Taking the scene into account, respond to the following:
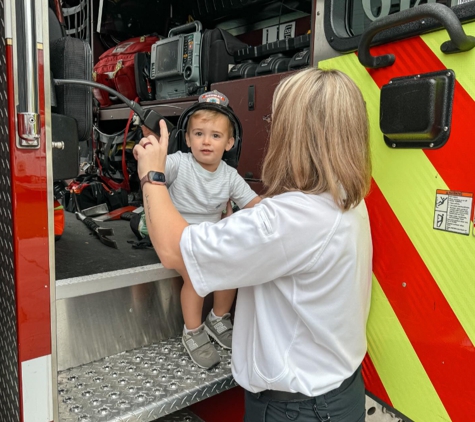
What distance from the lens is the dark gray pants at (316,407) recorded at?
1124 mm

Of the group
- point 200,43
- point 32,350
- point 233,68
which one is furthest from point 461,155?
point 200,43

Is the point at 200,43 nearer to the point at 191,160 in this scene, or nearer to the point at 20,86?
the point at 191,160

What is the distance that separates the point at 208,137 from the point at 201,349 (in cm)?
81

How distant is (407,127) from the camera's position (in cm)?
116

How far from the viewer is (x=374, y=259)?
1.35 meters

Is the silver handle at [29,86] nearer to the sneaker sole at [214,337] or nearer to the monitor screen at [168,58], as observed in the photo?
the sneaker sole at [214,337]

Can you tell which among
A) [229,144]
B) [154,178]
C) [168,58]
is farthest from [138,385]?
[168,58]

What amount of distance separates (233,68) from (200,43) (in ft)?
1.24

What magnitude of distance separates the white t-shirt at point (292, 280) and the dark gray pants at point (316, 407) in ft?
0.14

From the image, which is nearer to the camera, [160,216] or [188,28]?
[160,216]

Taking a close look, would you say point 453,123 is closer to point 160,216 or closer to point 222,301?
point 160,216

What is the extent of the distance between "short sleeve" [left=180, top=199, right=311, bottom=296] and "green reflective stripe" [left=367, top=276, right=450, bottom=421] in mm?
460

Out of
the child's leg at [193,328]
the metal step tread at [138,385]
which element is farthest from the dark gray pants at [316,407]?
the child's leg at [193,328]

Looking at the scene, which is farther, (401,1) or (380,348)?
(401,1)
